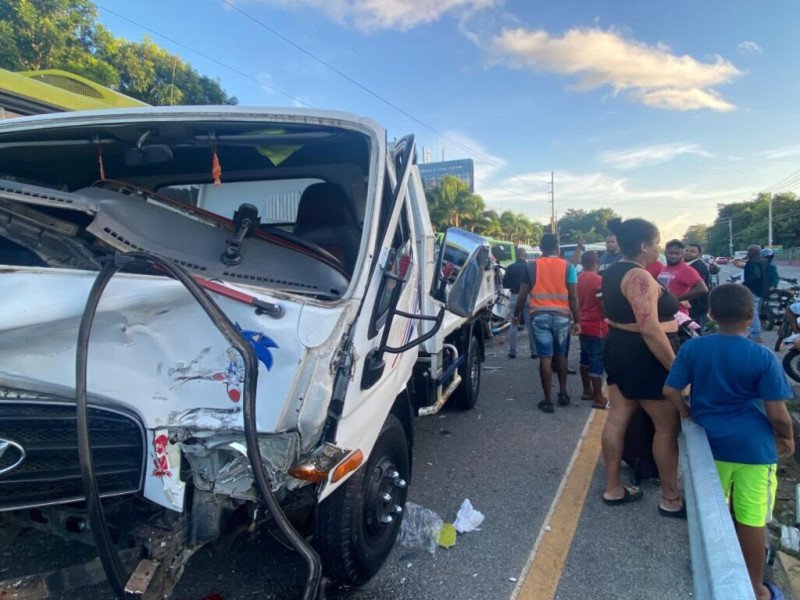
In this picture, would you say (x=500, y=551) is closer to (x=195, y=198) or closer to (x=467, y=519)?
(x=467, y=519)

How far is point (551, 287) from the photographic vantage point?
545 centimetres

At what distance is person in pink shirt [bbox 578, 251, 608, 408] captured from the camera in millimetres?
5445

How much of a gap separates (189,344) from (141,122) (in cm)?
123

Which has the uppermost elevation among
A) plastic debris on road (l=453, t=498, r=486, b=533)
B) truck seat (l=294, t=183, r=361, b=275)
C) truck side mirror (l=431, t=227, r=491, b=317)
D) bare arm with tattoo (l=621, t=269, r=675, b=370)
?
truck seat (l=294, t=183, r=361, b=275)

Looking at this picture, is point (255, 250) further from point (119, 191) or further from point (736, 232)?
point (736, 232)

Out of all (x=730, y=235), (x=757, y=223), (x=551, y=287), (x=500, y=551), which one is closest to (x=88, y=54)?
(x=551, y=287)

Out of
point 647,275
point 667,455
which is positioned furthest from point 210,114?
point 667,455

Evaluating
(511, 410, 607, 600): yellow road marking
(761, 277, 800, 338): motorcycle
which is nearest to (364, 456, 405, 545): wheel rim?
(511, 410, 607, 600): yellow road marking

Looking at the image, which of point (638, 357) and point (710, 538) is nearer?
point (710, 538)

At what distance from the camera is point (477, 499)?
11.7 ft

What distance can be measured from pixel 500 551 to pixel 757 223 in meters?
93.3

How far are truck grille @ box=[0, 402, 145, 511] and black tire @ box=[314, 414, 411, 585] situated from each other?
872 mm

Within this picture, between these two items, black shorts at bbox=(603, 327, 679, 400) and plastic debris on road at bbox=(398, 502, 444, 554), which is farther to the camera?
black shorts at bbox=(603, 327, 679, 400)

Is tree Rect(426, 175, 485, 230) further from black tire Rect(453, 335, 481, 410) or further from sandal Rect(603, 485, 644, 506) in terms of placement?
sandal Rect(603, 485, 644, 506)
